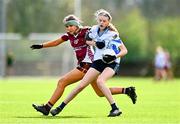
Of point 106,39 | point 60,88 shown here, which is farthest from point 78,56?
point 106,39

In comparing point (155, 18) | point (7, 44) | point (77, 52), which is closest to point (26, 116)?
point (77, 52)

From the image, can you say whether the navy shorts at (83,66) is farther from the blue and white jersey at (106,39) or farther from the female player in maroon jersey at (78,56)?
the blue and white jersey at (106,39)

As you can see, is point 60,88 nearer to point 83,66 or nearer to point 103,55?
point 83,66

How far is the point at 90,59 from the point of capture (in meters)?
15.7

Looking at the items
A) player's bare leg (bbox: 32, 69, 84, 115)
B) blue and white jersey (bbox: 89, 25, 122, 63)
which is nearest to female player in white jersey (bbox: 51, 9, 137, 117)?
blue and white jersey (bbox: 89, 25, 122, 63)

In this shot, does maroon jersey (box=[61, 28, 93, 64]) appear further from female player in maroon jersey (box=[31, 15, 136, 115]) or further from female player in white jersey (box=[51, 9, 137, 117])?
female player in white jersey (box=[51, 9, 137, 117])

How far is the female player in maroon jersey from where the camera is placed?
15.4 metres

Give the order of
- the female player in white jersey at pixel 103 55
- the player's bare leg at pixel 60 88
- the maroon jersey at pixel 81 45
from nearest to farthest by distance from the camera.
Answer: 1. the female player in white jersey at pixel 103 55
2. the player's bare leg at pixel 60 88
3. the maroon jersey at pixel 81 45

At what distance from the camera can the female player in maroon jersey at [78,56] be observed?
50.6ft

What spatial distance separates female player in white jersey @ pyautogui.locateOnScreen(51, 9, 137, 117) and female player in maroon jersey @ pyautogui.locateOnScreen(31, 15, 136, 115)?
31 cm

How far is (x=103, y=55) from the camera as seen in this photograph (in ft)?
49.5

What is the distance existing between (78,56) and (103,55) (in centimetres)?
79

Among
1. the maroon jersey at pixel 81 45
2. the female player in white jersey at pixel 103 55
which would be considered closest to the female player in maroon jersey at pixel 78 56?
the maroon jersey at pixel 81 45

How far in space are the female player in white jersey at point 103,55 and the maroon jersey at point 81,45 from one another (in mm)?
333
